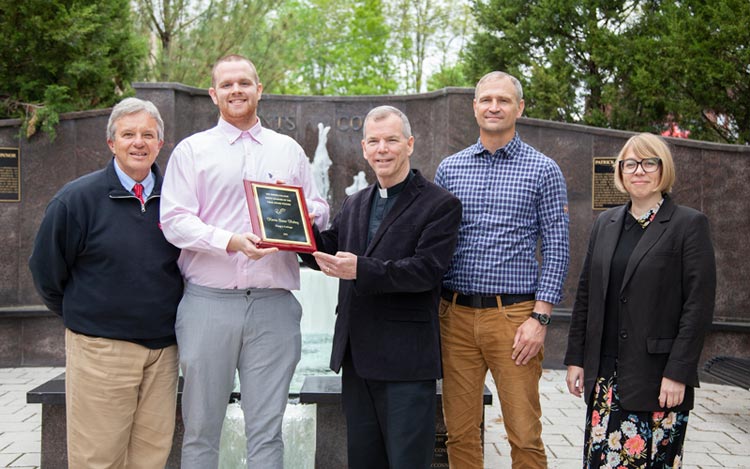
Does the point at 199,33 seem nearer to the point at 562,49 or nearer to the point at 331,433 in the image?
the point at 562,49

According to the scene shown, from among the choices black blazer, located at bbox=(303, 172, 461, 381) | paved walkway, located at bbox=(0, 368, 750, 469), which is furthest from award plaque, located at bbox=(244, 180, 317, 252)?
paved walkway, located at bbox=(0, 368, 750, 469)

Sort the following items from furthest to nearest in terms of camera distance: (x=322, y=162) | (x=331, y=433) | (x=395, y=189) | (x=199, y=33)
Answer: (x=199, y=33)
(x=322, y=162)
(x=331, y=433)
(x=395, y=189)

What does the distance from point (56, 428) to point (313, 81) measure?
2106 cm

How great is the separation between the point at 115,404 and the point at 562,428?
3726 millimetres

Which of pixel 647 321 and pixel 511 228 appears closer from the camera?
pixel 647 321

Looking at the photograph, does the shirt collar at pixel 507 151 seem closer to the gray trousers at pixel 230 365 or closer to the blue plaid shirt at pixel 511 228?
the blue plaid shirt at pixel 511 228

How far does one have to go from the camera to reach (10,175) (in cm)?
793

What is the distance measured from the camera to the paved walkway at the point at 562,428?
4.79 metres

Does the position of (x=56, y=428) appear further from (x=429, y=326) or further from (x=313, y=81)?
(x=313, y=81)

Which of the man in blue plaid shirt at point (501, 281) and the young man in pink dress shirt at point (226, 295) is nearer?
the young man in pink dress shirt at point (226, 295)

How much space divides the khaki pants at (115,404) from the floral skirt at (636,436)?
78.1 inches

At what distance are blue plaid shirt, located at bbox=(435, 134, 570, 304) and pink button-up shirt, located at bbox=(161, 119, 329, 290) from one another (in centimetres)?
77

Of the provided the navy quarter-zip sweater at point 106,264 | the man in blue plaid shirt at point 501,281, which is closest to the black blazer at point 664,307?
the man in blue plaid shirt at point 501,281

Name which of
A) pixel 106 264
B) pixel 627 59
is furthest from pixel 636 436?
pixel 627 59
